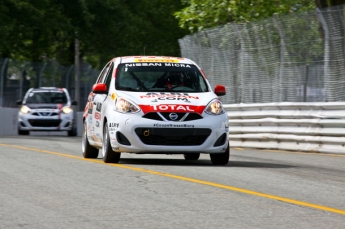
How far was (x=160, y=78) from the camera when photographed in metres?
15.1

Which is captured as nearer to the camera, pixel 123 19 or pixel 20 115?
pixel 20 115

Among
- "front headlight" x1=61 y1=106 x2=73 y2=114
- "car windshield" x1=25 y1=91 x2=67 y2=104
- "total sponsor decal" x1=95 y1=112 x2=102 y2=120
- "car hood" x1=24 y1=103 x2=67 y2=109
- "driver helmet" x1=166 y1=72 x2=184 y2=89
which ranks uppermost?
"driver helmet" x1=166 y1=72 x2=184 y2=89

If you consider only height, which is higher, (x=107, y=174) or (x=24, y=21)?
(x=24, y=21)

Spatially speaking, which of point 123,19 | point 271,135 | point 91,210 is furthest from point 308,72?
point 123,19

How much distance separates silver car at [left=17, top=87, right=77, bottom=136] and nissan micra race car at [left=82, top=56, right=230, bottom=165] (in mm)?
18342

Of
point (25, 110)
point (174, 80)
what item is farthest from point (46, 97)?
point (174, 80)

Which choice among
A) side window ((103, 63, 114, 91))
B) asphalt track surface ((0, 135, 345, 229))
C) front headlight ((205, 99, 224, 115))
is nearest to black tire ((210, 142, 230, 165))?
asphalt track surface ((0, 135, 345, 229))

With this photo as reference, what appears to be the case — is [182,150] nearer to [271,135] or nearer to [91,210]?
[91,210]

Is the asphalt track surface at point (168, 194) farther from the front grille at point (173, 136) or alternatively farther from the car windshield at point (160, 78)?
the car windshield at point (160, 78)

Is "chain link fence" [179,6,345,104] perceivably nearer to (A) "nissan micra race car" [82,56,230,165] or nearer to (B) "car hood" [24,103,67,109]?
(A) "nissan micra race car" [82,56,230,165]

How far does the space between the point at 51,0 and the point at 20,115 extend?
13675mm

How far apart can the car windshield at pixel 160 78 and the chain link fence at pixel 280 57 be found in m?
4.56

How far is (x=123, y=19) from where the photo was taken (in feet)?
164

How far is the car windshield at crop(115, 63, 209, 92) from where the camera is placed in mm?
14961
